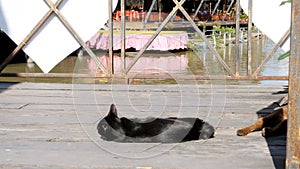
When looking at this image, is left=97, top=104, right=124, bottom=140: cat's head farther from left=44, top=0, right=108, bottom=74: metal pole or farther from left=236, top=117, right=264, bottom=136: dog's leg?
left=44, top=0, right=108, bottom=74: metal pole

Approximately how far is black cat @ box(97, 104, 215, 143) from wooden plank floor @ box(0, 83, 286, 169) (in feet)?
0.19

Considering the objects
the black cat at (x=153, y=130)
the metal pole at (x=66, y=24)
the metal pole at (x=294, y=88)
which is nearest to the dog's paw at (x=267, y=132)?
the black cat at (x=153, y=130)

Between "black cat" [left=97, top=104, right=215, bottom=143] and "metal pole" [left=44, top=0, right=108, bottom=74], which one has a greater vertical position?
"metal pole" [left=44, top=0, right=108, bottom=74]

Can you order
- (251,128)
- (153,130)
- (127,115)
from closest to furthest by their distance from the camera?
(153,130)
(251,128)
(127,115)

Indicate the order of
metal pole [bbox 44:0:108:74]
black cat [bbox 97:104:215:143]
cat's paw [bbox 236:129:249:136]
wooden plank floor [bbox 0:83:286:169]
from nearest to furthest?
wooden plank floor [bbox 0:83:286:169] → black cat [bbox 97:104:215:143] → cat's paw [bbox 236:129:249:136] → metal pole [bbox 44:0:108:74]

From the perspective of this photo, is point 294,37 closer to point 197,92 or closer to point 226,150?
point 226,150

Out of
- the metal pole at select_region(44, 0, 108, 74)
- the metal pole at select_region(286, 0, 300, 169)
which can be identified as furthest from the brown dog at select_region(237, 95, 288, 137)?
the metal pole at select_region(44, 0, 108, 74)

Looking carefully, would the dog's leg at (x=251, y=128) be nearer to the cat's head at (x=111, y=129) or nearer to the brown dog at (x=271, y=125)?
the brown dog at (x=271, y=125)

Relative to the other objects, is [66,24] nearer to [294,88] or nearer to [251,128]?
[251,128]

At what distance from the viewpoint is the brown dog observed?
8.27ft

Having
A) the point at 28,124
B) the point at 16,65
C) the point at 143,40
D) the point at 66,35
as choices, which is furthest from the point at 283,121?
the point at 143,40

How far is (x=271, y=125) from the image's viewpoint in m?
2.69

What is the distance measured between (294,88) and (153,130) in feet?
3.23

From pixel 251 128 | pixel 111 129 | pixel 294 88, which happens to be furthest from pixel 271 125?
pixel 294 88
